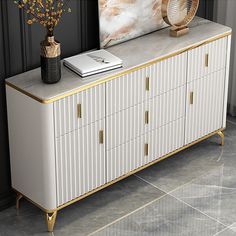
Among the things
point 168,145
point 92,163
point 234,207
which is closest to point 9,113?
point 92,163

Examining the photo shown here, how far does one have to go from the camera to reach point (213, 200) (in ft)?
14.5

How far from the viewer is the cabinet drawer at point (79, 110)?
3904mm

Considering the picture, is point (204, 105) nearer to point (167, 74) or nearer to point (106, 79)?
point (167, 74)

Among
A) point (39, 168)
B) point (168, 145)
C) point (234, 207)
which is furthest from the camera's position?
point (168, 145)

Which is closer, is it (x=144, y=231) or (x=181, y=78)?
(x=144, y=231)

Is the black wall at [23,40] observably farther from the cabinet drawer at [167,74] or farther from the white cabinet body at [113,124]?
the cabinet drawer at [167,74]

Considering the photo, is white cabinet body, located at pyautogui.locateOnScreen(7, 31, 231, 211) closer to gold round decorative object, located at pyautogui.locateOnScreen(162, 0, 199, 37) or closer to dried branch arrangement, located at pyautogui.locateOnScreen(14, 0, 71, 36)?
gold round decorative object, located at pyautogui.locateOnScreen(162, 0, 199, 37)

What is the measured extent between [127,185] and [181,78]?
740mm

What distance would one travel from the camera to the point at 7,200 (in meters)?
4.32

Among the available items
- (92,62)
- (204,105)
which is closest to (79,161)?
(92,62)

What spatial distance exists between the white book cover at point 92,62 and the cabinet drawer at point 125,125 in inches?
11.3

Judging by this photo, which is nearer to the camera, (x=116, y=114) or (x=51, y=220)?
(x=51, y=220)

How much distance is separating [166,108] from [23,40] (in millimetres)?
1015

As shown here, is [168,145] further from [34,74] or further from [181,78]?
[34,74]
